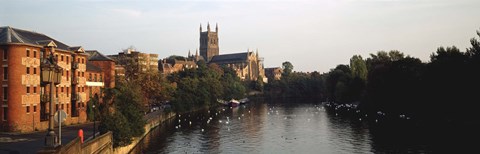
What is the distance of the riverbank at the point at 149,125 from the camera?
52625mm

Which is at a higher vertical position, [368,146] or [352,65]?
[352,65]

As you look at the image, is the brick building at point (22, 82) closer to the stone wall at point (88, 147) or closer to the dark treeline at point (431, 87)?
the stone wall at point (88, 147)

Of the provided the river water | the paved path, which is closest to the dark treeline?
the river water

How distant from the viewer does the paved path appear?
1593 inches

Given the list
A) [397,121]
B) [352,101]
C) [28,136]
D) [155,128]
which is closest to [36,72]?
[28,136]

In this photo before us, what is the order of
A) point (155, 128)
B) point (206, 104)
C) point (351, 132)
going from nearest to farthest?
point (351, 132) < point (155, 128) < point (206, 104)

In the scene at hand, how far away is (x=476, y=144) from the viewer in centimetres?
5606

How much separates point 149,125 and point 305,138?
27.8 metres

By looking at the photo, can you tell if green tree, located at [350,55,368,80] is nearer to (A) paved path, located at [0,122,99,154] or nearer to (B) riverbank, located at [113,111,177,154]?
(B) riverbank, located at [113,111,177,154]

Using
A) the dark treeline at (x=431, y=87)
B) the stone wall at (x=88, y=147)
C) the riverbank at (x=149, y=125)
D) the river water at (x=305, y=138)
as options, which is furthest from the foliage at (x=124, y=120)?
the dark treeline at (x=431, y=87)

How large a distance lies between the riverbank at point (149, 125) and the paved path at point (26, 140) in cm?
480

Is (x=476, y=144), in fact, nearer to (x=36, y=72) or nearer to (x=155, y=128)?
(x=155, y=128)

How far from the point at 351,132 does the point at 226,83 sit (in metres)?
102

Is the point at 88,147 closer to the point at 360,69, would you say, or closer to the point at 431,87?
the point at 431,87
